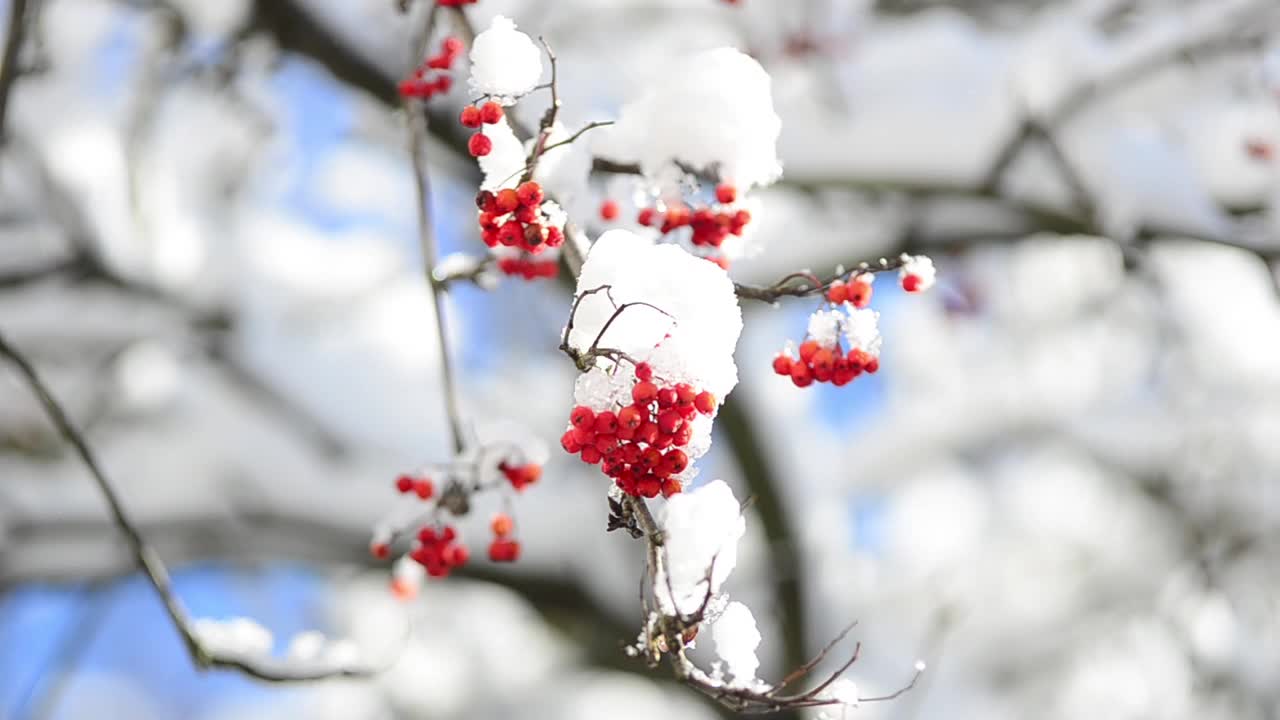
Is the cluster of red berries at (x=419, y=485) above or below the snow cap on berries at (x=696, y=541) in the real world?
above

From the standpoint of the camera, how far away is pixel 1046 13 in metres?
4.52

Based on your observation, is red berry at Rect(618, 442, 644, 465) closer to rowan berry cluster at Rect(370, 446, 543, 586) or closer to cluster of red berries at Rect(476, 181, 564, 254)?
cluster of red berries at Rect(476, 181, 564, 254)

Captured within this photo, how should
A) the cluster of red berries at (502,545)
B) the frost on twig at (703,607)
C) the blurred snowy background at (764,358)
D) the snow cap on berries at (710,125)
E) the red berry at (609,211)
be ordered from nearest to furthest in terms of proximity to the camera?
1. the frost on twig at (703,607)
2. the snow cap on berries at (710,125)
3. the red berry at (609,211)
4. the cluster of red berries at (502,545)
5. the blurred snowy background at (764,358)

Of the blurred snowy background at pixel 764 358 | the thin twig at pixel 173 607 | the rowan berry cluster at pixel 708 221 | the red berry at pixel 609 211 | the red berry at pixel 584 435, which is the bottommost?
the thin twig at pixel 173 607

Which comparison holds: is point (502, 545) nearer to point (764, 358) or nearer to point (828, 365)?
point (828, 365)

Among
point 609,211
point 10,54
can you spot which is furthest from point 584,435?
point 10,54

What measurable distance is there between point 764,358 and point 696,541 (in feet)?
13.9

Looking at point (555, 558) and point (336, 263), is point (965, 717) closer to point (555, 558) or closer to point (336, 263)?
point (555, 558)

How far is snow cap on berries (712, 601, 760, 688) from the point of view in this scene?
1214 mm

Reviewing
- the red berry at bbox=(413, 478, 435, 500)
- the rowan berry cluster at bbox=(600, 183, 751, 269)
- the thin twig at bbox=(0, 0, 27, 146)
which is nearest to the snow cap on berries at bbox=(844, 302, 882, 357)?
the rowan berry cluster at bbox=(600, 183, 751, 269)

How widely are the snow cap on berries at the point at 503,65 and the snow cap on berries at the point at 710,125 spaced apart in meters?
0.30

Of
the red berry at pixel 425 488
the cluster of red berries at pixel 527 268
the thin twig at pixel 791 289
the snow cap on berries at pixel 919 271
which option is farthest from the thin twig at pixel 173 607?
the snow cap on berries at pixel 919 271

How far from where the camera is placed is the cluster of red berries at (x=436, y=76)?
5.70 feet

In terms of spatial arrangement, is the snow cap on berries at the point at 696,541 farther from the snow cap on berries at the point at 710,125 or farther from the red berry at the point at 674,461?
the snow cap on berries at the point at 710,125
